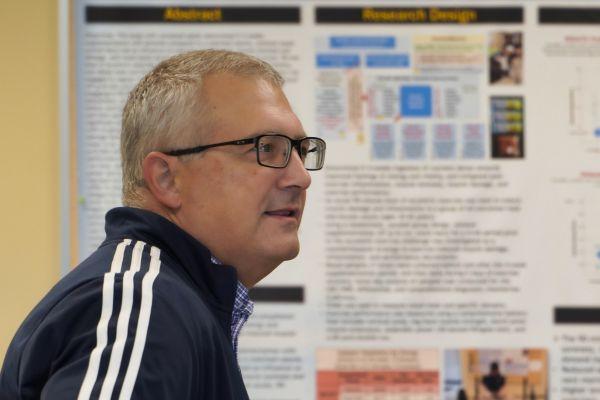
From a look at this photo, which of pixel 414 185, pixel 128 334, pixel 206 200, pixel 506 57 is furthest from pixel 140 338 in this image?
pixel 506 57

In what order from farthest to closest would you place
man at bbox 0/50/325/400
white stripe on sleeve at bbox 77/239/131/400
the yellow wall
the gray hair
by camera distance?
the yellow wall → the gray hair → man at bbox 0/50/325/400 → white stripe on sleeve at bbox 77/239/131/400

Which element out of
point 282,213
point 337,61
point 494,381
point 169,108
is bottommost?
point 494,381

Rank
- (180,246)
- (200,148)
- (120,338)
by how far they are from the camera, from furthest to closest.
→ (200,148) → (180,246) → (120,338)

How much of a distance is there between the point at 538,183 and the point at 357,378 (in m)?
0.63

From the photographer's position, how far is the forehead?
3.13 feet

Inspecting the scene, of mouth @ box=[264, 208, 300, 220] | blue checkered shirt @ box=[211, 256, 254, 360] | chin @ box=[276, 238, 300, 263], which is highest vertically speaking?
mouth @ box=[264, 208, 300, 220]

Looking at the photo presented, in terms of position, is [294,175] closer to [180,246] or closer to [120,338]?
[180,246]

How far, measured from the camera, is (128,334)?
64 centimetres

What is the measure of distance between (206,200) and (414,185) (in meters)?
0.95

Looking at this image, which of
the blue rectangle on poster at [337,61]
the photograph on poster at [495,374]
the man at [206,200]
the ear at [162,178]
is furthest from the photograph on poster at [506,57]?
Result: the ear at [162,178]

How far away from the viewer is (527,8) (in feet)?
6.06

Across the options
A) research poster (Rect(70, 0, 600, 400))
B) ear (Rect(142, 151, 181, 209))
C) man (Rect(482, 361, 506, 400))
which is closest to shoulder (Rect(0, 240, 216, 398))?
ear (Rect(142, 151, 181, 209))

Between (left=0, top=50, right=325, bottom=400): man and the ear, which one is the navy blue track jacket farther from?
the ear

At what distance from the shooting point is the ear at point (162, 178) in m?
0.95
